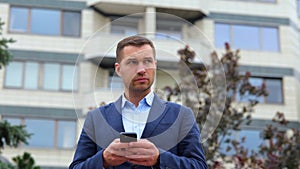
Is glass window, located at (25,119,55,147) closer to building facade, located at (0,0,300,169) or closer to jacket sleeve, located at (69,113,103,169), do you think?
Result: building facade, located at (0,0,300,169)

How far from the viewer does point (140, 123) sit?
2348mm

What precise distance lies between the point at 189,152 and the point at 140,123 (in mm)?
237

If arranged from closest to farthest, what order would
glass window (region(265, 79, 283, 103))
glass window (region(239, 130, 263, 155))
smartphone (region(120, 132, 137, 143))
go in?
smartphone (region(120, 132, 137, 143)) < glass window (region(239, 130, 263, 155)) < glass window (region(265, 79, 283, 103))

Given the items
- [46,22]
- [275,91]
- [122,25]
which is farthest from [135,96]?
[275,91]

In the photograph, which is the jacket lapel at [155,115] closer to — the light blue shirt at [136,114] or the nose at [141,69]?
the light blue shirt at [136,114]

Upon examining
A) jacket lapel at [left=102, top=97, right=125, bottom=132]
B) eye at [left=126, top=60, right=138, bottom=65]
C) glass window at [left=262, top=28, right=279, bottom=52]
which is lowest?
jacket lapel at [left=102, top=97, right=125, bottom=132]

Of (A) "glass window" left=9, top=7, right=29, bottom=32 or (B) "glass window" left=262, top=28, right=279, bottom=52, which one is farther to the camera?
(B) "glass window" left=262, top=28, right=279, bottom=52

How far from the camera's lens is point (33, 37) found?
67.4 ft

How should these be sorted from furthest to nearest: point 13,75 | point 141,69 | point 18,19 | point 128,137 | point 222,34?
point 222,34
point 18,19
point 13,75
point 141,69
point 128,137

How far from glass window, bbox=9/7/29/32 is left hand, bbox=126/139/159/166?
1908 centimetres

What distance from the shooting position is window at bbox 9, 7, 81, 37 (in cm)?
2050

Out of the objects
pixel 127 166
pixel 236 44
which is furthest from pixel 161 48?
pixel 236 44

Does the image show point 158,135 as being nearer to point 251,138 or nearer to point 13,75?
point 251,138

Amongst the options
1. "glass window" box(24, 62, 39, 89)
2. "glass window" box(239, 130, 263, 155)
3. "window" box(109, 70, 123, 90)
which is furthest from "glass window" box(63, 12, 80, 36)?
"window" box(109, 70, 123, 90)
